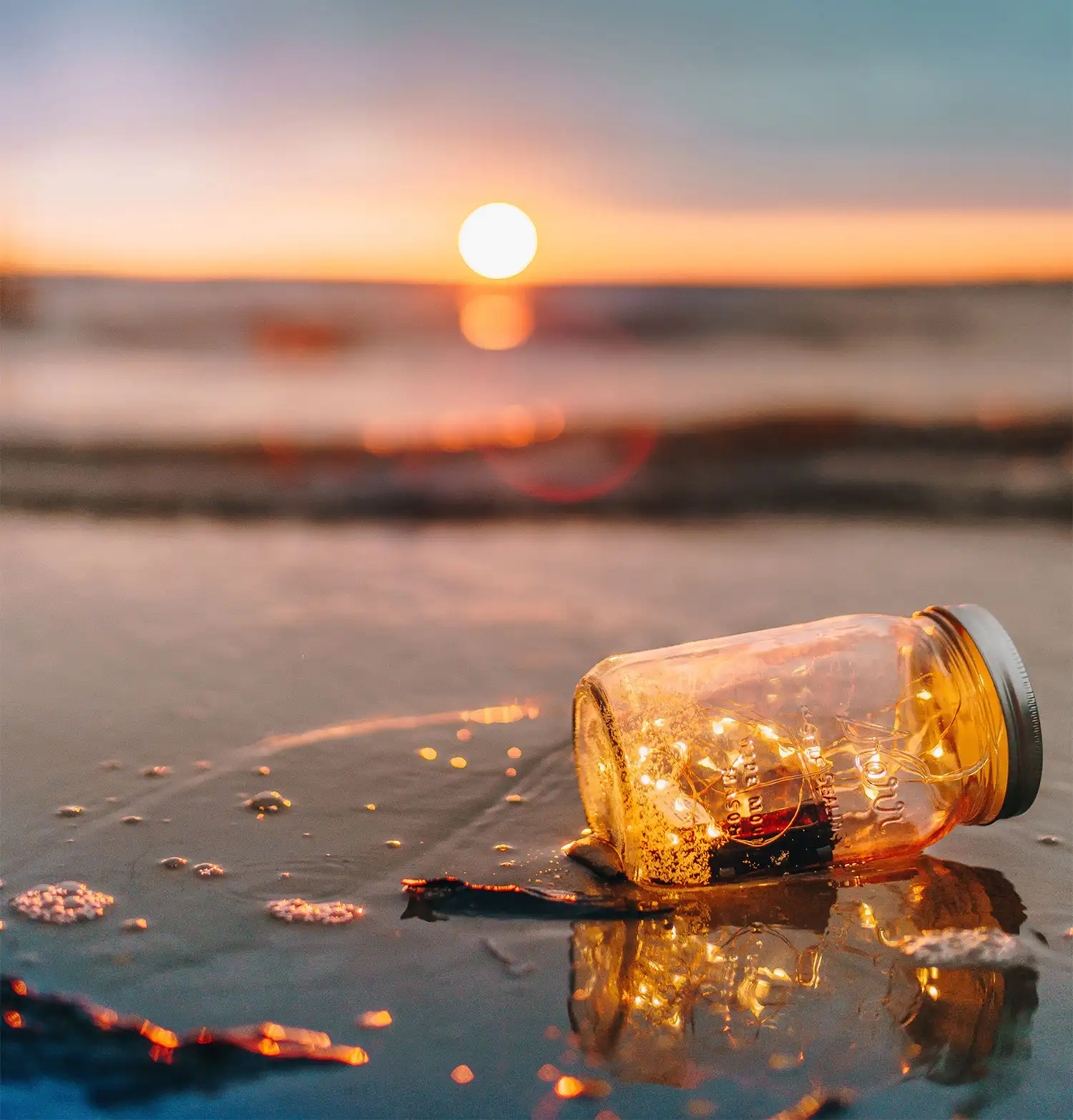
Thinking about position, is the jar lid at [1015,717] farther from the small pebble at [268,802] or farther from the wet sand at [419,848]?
the small pebble at [268,802]

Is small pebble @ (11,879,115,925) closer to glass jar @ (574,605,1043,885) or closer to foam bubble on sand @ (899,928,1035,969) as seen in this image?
glass jar @ (574,605,1043,885)

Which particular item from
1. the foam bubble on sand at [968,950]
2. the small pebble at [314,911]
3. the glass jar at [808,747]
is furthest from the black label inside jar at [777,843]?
the small pebble at [314,911]

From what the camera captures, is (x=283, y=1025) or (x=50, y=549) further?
(x=50, y=549)

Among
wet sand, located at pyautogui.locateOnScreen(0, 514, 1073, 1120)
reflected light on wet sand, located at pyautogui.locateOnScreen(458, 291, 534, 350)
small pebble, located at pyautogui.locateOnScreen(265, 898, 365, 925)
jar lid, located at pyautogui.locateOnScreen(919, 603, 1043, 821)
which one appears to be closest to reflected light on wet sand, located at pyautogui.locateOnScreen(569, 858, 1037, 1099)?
wet sand, located at pyautogui.locateOnScreen(0, 514, 1073, 1120)

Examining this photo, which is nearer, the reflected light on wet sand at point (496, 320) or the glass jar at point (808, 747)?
the glass jar at point (808, 747)

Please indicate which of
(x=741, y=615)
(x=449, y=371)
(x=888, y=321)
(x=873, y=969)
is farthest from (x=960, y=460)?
(x=888, y=321)

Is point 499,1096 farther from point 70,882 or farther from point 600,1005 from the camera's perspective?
point 70,882
